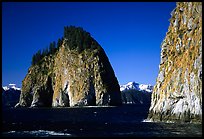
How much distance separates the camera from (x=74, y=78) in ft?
497

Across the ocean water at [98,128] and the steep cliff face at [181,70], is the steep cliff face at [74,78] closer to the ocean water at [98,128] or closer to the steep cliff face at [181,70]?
the ocean water at [98,128]

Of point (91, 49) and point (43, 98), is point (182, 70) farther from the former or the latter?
point (43, 98)

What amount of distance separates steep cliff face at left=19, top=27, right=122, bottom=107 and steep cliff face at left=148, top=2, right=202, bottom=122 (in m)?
79.8

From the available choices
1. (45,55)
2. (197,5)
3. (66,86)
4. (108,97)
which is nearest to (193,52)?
(197,5)

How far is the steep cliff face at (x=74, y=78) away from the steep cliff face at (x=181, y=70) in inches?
3142

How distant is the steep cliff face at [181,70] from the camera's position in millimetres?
54469

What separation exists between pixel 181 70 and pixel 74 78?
95248 millimetres

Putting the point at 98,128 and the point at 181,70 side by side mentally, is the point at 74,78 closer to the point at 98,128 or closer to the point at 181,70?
the point at 181,70

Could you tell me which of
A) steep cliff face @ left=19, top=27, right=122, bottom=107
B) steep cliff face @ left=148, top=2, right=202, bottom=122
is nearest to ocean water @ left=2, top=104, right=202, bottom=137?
steep cliff face @ left=148, top=2, right=202, bottom=122

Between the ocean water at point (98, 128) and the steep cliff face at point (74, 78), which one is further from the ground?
the steep cliff face at point (74, 78)

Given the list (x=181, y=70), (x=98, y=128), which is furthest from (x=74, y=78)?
(x=98, y=128)

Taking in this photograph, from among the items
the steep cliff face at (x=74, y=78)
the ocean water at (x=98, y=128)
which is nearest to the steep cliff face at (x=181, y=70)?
the ocean water at (x=98, y=128)

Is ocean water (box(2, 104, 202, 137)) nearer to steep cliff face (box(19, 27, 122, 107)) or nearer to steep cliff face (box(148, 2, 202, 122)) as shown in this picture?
steep cliff face (box(148, 2, 202, 122))

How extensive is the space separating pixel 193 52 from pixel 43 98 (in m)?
117
